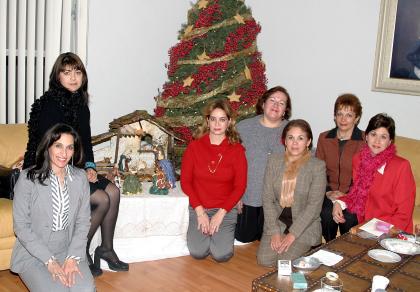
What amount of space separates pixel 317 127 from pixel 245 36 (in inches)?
43.7

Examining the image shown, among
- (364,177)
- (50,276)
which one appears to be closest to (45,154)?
(50,276)

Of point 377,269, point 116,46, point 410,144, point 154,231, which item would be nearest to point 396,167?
point 410,144

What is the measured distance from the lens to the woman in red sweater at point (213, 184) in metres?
3.61

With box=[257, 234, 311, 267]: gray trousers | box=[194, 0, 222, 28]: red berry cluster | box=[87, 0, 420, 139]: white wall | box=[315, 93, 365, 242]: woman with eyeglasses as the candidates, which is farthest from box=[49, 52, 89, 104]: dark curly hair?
box=[315, 93, 365, 242]: woman with eyeglasses

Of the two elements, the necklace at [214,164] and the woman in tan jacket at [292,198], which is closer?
the woman in tan jacket at [292,198]

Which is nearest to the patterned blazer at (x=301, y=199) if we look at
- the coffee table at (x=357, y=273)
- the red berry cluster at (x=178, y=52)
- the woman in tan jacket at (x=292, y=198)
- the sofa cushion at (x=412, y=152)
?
the woman in tan jacket at (x=292, y=198)

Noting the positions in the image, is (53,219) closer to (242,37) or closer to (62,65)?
(62,65)

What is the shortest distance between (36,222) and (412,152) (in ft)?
9.07

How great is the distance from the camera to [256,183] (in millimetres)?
3816

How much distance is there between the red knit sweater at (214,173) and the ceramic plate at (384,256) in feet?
4.60

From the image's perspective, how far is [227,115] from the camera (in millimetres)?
3561

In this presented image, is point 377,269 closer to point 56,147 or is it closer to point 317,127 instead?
point 56,147

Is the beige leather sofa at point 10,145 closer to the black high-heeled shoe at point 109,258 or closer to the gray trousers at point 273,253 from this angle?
the black high-heeled shoe at point 109,258

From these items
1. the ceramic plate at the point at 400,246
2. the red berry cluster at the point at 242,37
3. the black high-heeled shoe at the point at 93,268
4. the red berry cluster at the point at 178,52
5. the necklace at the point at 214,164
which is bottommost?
the black high-heeled shoe at the point at 93,268
